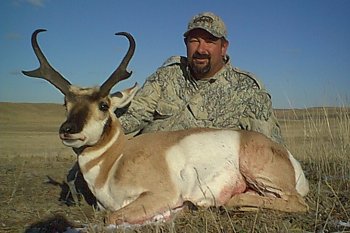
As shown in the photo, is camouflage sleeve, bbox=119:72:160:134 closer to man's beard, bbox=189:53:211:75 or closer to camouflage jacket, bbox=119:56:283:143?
camouflage jacket, bbox=119:56:283:143

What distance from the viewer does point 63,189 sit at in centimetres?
594

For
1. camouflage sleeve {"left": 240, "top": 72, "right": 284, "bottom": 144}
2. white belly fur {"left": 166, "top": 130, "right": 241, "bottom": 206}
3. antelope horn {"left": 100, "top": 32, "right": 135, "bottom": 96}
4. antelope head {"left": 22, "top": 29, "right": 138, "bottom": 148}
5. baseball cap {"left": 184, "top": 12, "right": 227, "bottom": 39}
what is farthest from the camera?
baseball cap {"left": 184, "top": 12, "right": 227, "bottom": 39}

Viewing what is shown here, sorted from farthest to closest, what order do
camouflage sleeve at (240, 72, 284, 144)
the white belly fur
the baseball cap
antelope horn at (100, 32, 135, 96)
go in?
the baseball cap < camouflage sleeve at (240, 72, 284, 144) < antelope horn at (100, 32, 135, 96) < the white belly fur

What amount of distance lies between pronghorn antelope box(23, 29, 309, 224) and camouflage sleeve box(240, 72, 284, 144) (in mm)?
1164

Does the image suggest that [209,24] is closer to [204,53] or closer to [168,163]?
A: [204,53]

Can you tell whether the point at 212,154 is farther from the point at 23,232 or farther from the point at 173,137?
the point at 23,232

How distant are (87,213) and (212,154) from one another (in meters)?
1.31

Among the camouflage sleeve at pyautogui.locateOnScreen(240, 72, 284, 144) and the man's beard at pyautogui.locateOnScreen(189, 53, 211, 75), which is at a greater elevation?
the man's beard at pyautogui.locateOnScreen(189, 53, 211, 75)

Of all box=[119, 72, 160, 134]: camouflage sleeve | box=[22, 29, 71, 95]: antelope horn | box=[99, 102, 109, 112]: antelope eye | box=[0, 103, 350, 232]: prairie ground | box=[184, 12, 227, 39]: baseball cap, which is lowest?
box=[0, 103, 350, 232]: prairie ground

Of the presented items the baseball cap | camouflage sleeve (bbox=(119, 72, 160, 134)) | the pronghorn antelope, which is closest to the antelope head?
the pronghorn antelope

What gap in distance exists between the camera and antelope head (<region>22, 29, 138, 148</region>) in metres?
4.11

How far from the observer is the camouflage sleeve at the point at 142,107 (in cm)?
591

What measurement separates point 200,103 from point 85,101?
6.85 ft

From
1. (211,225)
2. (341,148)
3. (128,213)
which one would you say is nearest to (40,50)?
(128,213)
